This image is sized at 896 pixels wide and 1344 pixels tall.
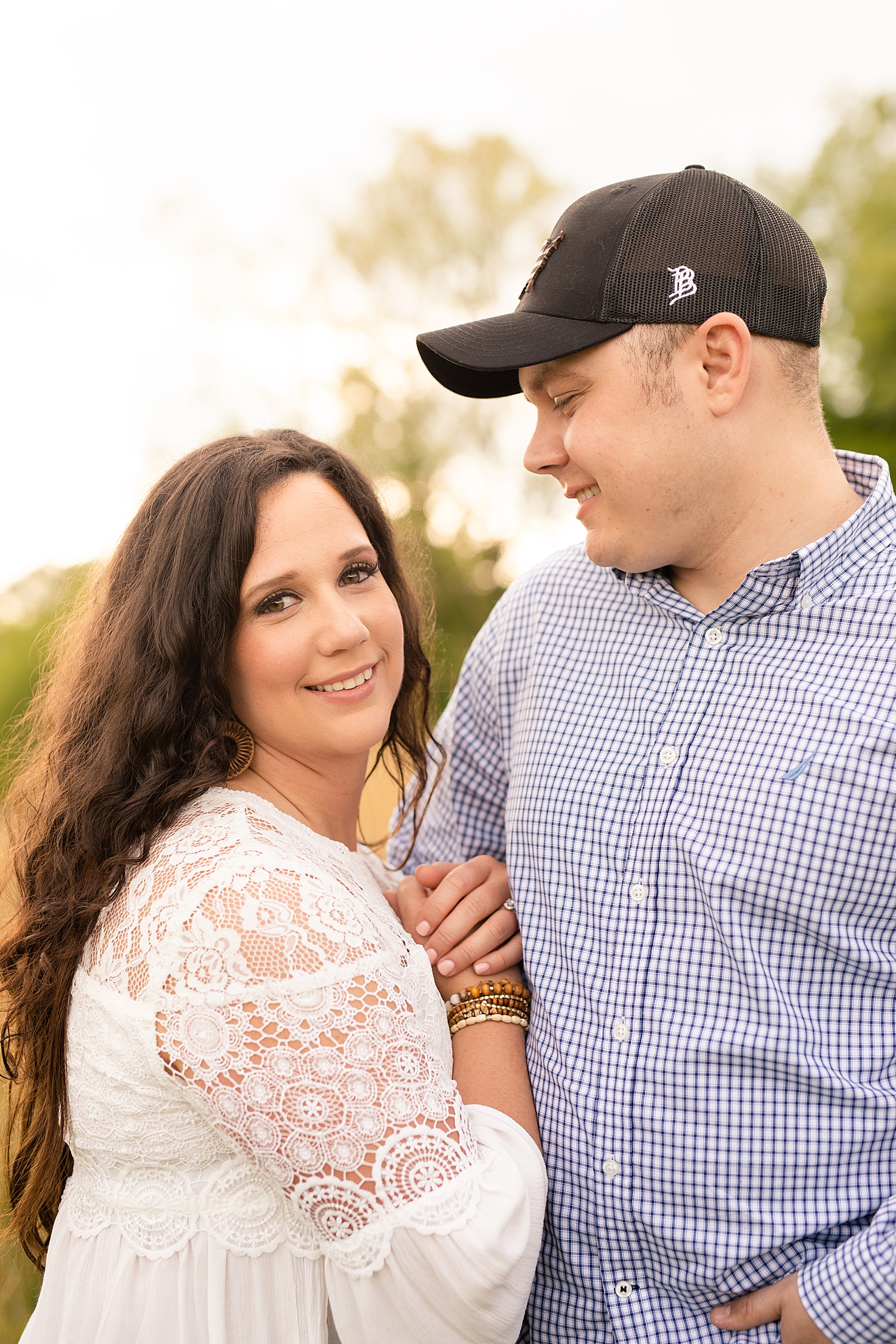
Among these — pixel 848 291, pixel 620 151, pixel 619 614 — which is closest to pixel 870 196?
pixel 848 291

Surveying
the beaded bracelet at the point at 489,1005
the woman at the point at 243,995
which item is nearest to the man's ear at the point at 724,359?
the woman at the point at 243,995

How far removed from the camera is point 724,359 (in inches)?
75.9

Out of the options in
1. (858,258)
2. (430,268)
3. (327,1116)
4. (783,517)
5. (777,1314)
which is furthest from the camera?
(430,268)

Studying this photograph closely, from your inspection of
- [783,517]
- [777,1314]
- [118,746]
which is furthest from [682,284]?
[777,1314]

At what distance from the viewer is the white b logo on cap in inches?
74.6

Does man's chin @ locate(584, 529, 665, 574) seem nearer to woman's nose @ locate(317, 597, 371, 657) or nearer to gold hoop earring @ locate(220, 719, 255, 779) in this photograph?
woman's nose @ locate(317, 597, 371, 657)

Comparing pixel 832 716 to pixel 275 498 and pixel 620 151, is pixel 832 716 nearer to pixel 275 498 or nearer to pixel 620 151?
pixel 275 498

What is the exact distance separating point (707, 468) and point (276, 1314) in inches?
61.0

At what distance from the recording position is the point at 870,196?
12.4m

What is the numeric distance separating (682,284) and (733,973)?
1.19 metres

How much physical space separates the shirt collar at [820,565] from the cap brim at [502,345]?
20.0 inches

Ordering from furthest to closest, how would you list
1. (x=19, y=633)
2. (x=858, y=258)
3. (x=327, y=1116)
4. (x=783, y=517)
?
(x=858, y=258) < (x=19, y=633) < (x=783, y=517) < (x=327, y=1116)

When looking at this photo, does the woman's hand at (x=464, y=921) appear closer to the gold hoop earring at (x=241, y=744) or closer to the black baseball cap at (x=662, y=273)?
the gold hoop earring at (x=241, y=744)

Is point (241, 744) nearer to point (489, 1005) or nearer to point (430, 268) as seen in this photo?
point (489, 1005)
